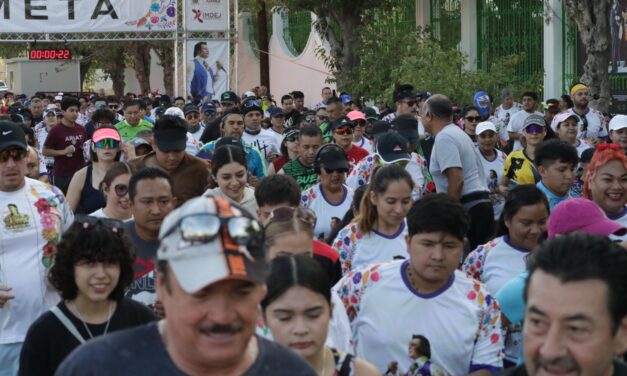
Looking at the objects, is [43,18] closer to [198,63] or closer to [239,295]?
[198,63]

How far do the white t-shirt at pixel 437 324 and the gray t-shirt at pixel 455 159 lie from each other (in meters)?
4.70

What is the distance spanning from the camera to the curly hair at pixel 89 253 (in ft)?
18.2

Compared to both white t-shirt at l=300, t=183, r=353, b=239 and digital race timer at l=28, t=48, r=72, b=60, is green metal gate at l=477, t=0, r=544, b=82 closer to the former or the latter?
white t-shirt at l=300, t=183, r=353, b=239

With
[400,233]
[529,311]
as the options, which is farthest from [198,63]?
[529,311]

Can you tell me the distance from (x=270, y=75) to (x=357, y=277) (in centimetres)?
3695

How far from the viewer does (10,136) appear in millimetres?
7043

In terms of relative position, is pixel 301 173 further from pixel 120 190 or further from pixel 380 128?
pixel 120 190

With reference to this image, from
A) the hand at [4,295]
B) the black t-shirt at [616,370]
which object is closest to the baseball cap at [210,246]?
the black t-shirt at [616,370]

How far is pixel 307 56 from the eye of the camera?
38406mm

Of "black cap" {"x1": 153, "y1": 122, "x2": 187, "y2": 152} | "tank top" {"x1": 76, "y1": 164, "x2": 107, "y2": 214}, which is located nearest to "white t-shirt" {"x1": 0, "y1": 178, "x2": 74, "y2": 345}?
"tank top" {"x1": 76, "y1": 164, "x2": 107, "y2": 214}

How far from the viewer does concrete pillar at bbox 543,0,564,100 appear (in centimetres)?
2272

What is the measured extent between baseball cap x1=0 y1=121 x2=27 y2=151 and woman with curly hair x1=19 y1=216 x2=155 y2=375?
1.39 metres

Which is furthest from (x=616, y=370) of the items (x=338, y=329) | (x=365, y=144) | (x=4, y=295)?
(x=365, y=144)

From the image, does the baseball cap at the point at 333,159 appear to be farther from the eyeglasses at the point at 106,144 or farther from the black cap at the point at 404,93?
the black cap at the point at 404,93
